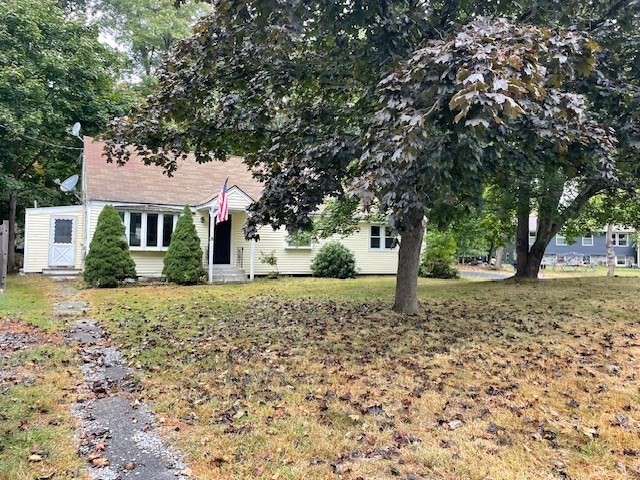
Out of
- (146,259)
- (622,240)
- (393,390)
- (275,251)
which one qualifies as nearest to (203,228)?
(146,259)

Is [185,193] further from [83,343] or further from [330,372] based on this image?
→ [330,372]

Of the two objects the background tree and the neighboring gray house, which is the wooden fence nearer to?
the background tree

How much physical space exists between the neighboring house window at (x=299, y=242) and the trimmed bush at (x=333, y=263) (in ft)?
2.08

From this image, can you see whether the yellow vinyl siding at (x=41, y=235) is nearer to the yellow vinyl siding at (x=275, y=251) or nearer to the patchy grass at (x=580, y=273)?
the yellow vinyl siding at (x=275, y=251)

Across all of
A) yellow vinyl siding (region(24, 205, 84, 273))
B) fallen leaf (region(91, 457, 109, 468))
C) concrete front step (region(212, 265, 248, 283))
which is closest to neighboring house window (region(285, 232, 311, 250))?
concrete front step (region(212, 265, 248, 283))

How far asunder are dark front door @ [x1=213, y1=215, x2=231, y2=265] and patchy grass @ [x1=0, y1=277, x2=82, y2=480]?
9.34 metres

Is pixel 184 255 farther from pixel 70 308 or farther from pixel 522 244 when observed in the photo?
pixel 522 244

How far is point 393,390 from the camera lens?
180 inches

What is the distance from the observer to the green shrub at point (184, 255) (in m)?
14.7

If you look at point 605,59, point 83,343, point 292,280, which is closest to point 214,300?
point 83,343

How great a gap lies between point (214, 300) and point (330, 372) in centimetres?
637

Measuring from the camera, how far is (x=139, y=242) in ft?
51.9

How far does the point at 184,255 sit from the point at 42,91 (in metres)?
8.11

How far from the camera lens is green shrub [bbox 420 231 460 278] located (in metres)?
18.1
